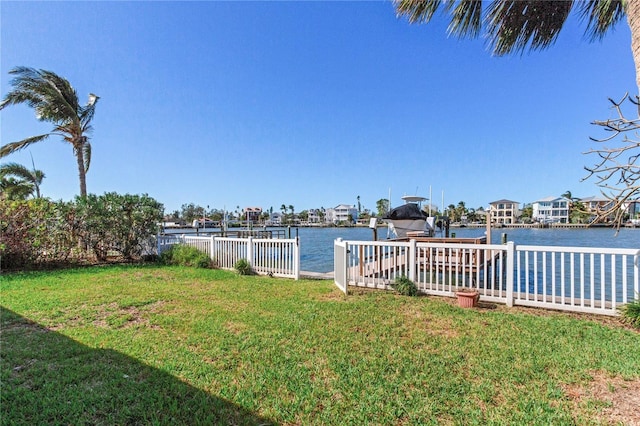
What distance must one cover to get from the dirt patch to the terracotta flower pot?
2300 mm

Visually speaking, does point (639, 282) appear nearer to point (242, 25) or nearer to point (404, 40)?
point (404, 40)

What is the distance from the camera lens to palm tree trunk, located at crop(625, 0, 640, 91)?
2.12 metres

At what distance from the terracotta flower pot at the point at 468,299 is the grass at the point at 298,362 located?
0.28 metres

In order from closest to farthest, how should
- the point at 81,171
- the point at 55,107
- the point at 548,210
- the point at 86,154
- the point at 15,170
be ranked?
1. the point at 55,107
2. the point at 81,171
3. the point at 86,154
4. the point at 15,170
5. the point at 548,210

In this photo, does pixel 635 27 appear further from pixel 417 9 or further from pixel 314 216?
pixel 314 216

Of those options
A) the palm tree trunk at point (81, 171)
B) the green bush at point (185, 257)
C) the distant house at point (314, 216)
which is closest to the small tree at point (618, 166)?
the green bush at point (185, 257)

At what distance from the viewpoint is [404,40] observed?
7.47 metres

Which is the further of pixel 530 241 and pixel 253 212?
pixel 253 212

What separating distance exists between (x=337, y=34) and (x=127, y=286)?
923 centimetres

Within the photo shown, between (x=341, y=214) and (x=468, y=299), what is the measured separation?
99911 millimetres

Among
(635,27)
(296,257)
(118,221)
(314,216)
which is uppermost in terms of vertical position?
(635,27)

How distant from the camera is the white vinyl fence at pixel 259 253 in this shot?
8097 millimetres

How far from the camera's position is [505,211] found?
79.1 meters

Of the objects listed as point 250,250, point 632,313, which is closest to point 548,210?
point 632,313
